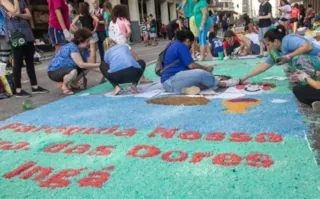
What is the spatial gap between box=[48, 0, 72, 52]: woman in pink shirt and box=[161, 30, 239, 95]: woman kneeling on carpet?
1871mm

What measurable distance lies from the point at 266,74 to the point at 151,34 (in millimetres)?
15994

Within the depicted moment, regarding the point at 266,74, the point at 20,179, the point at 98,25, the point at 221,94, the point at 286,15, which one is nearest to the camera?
the point at 20,179

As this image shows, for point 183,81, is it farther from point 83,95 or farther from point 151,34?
point 151,34

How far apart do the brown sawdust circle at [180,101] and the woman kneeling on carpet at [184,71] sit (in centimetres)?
25

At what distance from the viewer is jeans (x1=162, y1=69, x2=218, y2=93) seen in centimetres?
412

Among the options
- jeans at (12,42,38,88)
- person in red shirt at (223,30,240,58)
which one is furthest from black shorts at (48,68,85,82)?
person in red shirt at (223,30,240,58)

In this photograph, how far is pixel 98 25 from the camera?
6.15 metres

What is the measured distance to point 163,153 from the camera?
2338 mm

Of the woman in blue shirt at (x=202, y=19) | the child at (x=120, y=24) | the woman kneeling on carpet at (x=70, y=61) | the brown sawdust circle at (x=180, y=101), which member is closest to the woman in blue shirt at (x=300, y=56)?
the brown sawdust circle at (x=180, y=101)

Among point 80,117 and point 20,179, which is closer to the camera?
point 20,179

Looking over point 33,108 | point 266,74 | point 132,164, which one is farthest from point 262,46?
point 132,164

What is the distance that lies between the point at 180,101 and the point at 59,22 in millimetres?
2600

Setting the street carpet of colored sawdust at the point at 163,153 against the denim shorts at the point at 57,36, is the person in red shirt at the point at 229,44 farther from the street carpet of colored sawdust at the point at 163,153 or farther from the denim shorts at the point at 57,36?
the street carpet of colored sawdust at the point at 163,153

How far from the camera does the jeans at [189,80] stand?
13.5 feet
